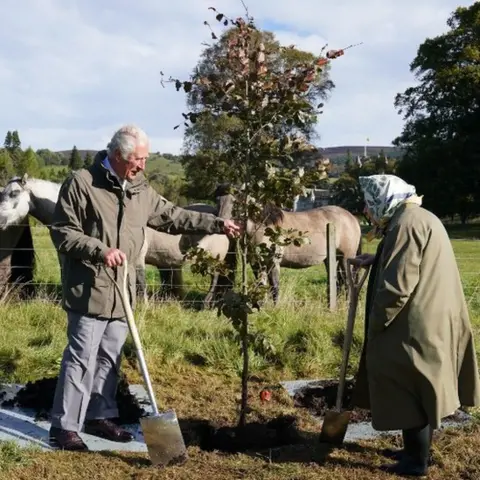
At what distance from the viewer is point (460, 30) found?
35.7 m

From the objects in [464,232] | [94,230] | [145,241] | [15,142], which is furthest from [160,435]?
[15,142]

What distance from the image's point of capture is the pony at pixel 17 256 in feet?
32.1

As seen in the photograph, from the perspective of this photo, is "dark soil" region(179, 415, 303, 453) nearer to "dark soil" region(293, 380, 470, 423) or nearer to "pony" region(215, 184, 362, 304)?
"dark soil" region(293, 380, 470, 423)

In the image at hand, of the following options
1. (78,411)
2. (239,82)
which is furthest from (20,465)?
(239,82)

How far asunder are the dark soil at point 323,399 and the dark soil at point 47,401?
53.1 inches

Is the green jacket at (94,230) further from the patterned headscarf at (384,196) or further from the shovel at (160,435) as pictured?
the patterned headscarf at (384,196)

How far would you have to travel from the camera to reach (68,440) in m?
4.64

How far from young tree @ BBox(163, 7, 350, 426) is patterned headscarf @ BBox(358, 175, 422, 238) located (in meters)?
0.52

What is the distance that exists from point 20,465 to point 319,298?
20.9 feet

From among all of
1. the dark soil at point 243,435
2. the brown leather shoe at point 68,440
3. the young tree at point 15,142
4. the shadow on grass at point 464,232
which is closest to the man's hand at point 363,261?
the dark soil at point 243,435

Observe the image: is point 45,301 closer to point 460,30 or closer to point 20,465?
point 20,465

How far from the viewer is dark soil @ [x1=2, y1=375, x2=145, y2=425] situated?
5410mm

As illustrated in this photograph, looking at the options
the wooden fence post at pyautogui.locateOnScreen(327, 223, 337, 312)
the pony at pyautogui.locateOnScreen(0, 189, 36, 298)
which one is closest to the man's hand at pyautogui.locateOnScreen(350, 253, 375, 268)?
the wooden fence post at pyautogui.locateOnScreen(327, 223, 337, 312)

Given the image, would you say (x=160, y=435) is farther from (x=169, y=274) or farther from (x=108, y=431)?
(x=169, y=274)
